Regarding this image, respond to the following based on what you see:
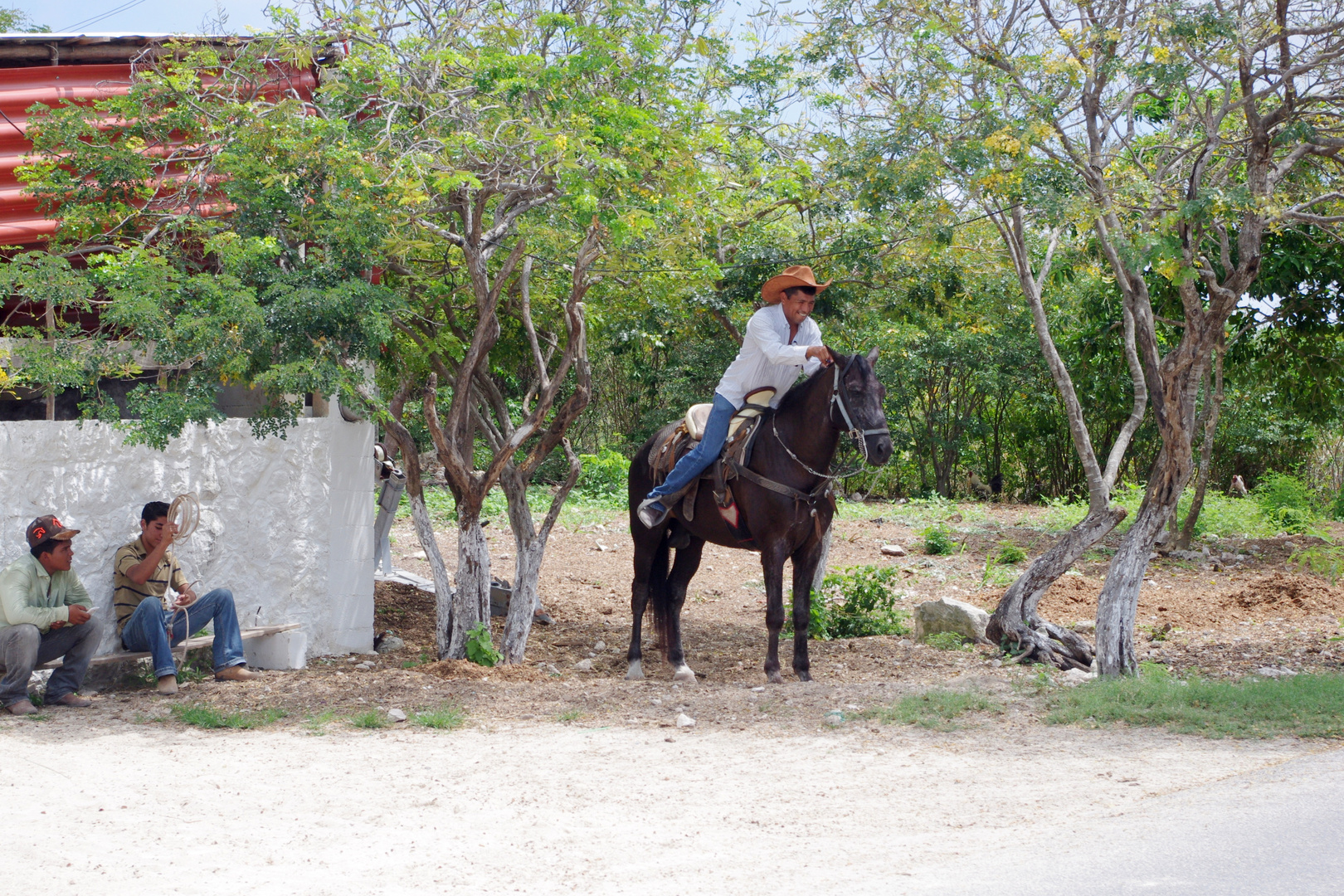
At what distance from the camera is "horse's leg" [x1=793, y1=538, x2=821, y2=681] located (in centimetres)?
762

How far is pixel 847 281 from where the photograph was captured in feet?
31.7

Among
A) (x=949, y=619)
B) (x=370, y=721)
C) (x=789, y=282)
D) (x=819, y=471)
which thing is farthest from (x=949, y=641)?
(x=370, y=721)

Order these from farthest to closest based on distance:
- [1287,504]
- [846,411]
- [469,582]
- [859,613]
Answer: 1. [1287,504]
2. [859,613]
3. [469,582]
4. [846,411]

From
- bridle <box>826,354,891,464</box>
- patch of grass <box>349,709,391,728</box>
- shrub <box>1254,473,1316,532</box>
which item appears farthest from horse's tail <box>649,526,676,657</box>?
shrub <box>1254,473,1316,532</box>

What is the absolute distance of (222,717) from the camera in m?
6.32

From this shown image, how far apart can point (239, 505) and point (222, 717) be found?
2.15m

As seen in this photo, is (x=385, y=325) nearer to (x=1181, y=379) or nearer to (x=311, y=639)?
(x=311, y=639)

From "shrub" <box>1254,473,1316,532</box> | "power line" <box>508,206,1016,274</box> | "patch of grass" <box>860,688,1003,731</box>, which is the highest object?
"power line" <box>508,206,1016,274</box>

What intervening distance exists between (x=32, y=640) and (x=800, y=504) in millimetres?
4931

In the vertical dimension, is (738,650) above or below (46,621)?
below

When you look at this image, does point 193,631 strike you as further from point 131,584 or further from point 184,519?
point 184,519

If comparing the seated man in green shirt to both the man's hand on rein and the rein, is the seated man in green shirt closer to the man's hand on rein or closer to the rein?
the rein

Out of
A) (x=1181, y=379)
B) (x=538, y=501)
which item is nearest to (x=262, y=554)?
(x=1181, y=379)

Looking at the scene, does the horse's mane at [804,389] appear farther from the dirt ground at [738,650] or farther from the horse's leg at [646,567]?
the dirt ground at [738,650]
